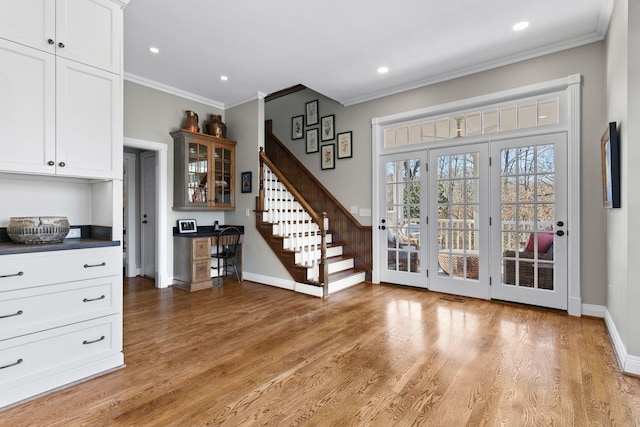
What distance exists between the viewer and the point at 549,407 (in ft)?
6.08

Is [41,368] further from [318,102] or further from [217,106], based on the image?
[318,102]

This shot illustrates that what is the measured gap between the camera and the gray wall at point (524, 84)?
10.8 feet

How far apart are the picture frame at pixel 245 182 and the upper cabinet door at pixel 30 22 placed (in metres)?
3.16

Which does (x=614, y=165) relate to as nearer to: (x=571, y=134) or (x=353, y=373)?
(x=571, y=134)

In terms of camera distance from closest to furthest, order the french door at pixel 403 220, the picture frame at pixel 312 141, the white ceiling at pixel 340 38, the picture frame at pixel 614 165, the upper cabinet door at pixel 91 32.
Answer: the upper cabinet door at pixel 91 32, the picture frame at pixel 614 165, the white ceiling at pixel 340 38, the french door at pixel 403 220, the picture frame at pixel 312 141

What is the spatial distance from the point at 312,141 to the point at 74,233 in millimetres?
3955

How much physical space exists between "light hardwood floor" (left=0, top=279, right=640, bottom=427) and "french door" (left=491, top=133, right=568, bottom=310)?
0.30 m

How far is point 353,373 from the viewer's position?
2246 mm

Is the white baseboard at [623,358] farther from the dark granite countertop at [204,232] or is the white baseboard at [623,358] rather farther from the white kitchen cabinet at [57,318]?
the dark granite countertop at [204,232]

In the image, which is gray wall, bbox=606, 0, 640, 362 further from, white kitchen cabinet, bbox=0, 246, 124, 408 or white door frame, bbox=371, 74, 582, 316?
white kitchen cabinet, bbox=0, 246, 124, 408

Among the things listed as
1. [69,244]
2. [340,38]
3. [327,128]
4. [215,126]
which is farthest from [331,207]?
[69,244]

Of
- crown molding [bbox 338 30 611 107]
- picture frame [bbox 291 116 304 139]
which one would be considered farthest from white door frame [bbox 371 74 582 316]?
picture frame [bbox 291 116 304 139]

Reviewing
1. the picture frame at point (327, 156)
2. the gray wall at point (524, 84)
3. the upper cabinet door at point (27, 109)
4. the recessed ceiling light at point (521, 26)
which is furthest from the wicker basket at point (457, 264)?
the upper cabinet door at point (27, 109)

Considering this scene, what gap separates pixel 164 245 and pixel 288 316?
2.46 m
